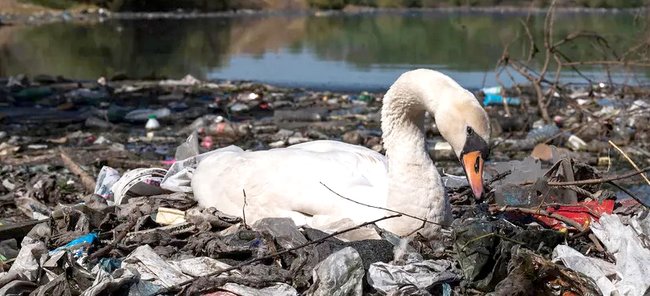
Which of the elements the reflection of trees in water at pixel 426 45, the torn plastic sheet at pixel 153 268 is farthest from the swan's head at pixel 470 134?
the reflection of trees in water at pixel 426 45

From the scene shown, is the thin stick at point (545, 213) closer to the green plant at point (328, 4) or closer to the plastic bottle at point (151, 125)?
the plastic bottle at point (151, 125)

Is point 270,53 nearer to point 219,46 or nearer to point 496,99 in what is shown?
point 219,46

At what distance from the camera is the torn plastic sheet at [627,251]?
16.4 ft

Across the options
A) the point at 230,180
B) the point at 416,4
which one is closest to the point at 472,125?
the point at 230,180

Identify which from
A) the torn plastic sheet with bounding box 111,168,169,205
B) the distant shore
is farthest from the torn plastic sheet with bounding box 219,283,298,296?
the distant shore

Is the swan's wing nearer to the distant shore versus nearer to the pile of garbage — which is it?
the pile of garbage

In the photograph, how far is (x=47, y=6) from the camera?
236ft

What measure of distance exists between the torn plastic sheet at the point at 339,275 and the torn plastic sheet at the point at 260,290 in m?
0.10

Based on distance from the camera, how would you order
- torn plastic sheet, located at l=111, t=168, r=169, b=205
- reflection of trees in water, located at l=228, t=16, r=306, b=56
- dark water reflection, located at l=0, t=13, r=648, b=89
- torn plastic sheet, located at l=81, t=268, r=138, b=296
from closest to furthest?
torn plastic sheet, located at l=81, t=268, r=138, b=296 → torn plastic sheet, located at l=111, t=168, r=169, b=205 → dark water reflection, located at l=0, t=13, r=648, b=89 → reflection of trees in water, located at l=228, t=16, r=306, b=56

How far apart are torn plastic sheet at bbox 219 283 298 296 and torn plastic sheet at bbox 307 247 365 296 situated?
10 cm

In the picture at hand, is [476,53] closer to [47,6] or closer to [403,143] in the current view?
[403,143]

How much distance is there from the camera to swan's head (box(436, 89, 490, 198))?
5.13 m

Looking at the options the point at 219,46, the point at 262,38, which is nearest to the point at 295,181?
the point at 219,46

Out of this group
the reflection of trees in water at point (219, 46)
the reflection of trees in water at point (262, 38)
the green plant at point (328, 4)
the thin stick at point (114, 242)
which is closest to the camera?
the thin stick at point (114, 242)
